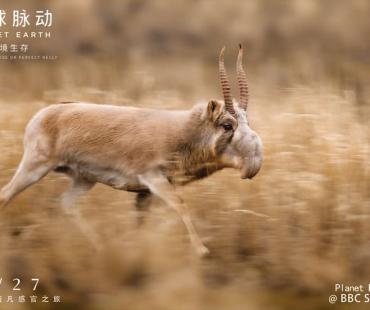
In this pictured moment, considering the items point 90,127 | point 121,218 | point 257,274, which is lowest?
point 257,274

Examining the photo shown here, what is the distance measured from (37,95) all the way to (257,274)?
523 centimetres

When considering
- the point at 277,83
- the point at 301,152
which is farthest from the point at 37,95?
the point at 301,152

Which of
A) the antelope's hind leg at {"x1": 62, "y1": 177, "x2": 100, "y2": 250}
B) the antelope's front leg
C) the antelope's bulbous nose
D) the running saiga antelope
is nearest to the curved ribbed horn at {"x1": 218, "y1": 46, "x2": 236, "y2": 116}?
the running saiga antelope

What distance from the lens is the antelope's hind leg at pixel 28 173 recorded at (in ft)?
22.2

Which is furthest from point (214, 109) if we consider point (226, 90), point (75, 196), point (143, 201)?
point (75, 196)

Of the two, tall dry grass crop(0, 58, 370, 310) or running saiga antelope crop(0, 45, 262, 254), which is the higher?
running saiga antelope crop(0, 45, 262, 254)

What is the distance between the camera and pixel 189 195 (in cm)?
736

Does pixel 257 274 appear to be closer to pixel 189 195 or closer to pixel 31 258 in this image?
pixel 189 195

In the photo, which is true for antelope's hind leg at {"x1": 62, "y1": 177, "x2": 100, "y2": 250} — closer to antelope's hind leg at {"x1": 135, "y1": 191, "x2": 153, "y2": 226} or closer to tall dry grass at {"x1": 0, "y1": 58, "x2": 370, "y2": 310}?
tall dry grass at {"x1": 0, "y1": 58, "x2": 370, "y2": 310}

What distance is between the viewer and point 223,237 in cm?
689

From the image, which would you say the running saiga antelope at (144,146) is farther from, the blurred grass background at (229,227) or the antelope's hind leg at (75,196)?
the blurred grass background at (229,227)

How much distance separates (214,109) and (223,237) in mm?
965

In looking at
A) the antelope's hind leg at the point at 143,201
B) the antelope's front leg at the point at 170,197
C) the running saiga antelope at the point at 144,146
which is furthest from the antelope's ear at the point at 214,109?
the antelope's hind leg at the point at 143,201

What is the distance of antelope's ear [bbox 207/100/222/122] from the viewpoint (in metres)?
6.56
